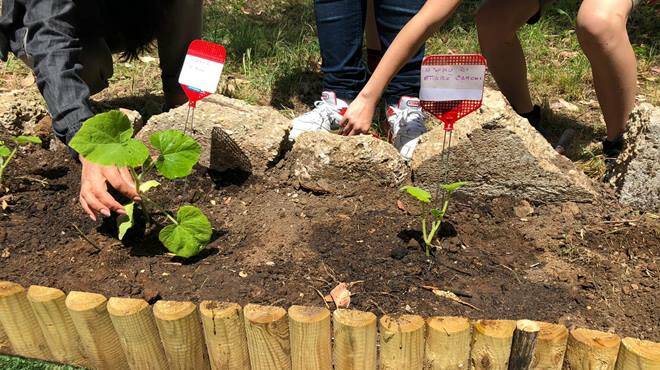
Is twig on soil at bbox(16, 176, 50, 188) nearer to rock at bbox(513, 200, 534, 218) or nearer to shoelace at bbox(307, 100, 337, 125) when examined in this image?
shoelace at bbox(307, 100, 337, 125)

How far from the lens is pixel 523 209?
2.19m

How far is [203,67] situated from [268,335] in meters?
1.04

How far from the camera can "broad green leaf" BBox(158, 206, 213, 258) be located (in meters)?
1.88

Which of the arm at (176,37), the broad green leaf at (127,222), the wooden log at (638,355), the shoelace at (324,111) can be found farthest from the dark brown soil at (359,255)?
the arm at (176,37)

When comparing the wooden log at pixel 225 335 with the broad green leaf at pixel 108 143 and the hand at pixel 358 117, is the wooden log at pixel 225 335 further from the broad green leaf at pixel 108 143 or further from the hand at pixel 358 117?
the hand at pixel 358 117

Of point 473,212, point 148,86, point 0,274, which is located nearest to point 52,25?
point 0,274

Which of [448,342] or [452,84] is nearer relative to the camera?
[448,342]

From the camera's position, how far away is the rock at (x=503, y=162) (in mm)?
2180

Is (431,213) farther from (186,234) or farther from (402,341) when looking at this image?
(186,234)

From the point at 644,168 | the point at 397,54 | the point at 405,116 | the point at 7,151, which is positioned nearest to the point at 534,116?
the point at 405,116

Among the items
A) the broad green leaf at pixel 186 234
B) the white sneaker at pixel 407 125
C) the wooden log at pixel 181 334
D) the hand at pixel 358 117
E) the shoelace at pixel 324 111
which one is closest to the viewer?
the wooden log at pixel 181 334

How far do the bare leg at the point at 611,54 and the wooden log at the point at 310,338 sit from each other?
1563mm

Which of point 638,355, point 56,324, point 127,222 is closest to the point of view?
point 638,355

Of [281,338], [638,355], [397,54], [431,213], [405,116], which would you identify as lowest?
[281,338]
